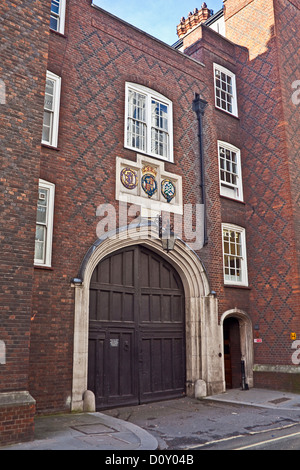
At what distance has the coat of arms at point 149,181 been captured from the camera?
39.4ft

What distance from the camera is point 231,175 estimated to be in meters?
15.2

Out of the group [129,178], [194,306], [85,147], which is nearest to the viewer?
[85,147]

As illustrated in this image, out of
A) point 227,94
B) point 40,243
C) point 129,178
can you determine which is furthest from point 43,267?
point 227,94

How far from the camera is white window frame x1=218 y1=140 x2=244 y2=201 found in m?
14.8

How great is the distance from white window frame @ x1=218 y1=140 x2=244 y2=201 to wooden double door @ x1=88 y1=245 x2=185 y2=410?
12.6 ft

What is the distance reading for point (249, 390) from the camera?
43.4 feet

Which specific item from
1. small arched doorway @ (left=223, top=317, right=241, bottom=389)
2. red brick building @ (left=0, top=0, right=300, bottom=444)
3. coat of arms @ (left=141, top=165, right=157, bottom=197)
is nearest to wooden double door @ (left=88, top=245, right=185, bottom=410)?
red brick building @ (left=0, top=0, right=300, bottom=444)

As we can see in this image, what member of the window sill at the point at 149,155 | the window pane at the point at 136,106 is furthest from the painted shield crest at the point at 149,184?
the window pane at the point at 136,106

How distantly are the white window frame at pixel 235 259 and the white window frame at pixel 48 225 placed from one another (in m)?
6.36

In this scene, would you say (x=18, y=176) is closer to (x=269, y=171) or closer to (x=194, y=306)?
(x=194, y=306)

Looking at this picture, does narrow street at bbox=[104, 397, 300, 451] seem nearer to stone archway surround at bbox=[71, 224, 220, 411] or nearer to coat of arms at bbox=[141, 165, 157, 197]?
stone archway surround at bbox=[71, 224, 220, 411]

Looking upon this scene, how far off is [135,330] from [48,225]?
380 cm
